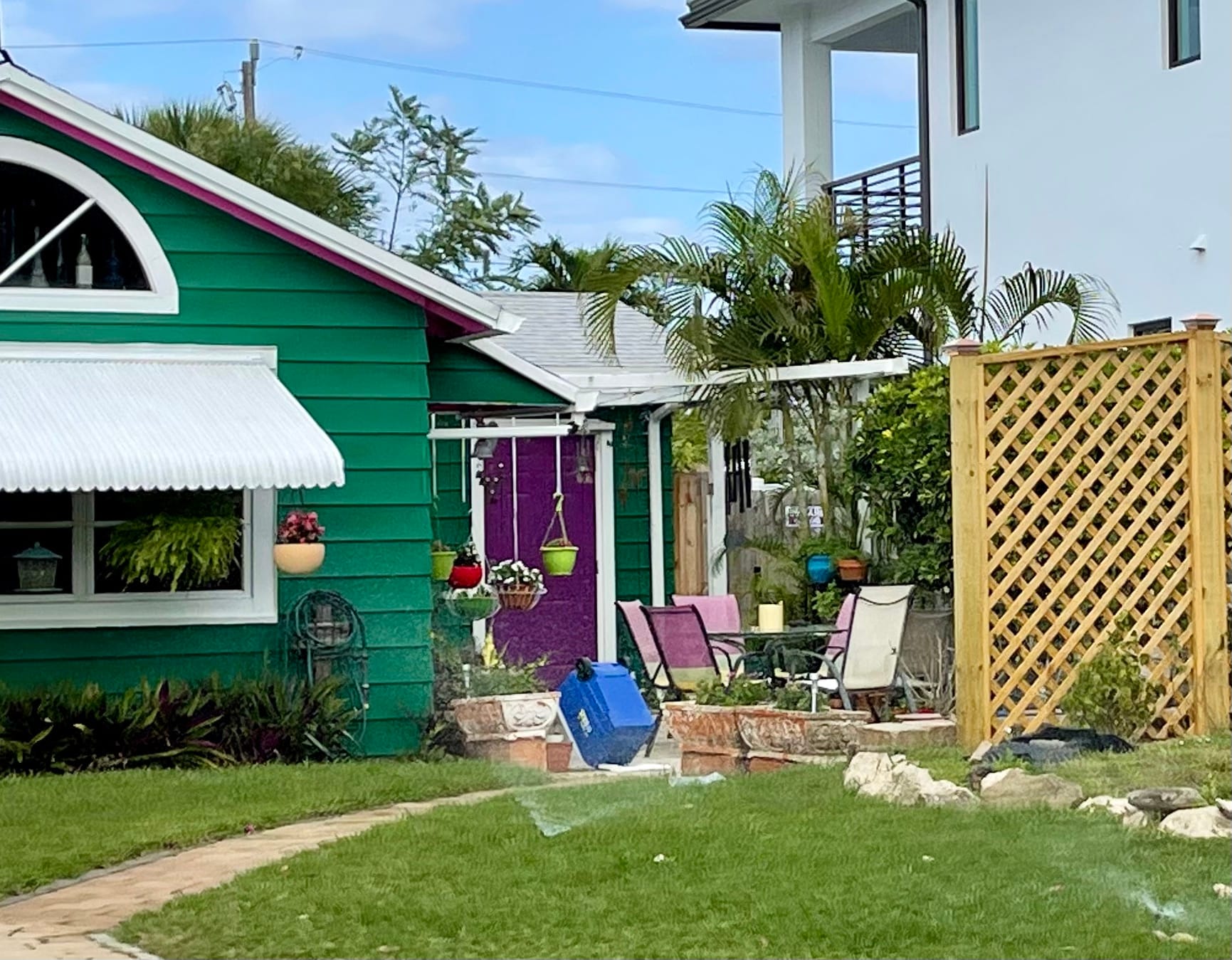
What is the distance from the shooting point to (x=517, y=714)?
11.2 meters

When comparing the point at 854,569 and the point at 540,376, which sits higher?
the point at 540,376

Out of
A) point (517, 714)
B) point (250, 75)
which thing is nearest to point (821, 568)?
point (517, 714)

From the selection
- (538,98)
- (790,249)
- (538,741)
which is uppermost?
(538,98)

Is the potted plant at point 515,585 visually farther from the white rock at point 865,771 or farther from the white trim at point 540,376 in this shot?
the white rock at point 865,771

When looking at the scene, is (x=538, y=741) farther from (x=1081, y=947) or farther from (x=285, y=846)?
(x=1081, y=947)

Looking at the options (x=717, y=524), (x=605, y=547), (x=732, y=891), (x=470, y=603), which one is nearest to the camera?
(x=732, y=891)

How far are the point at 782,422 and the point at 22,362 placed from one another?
19.0 ft

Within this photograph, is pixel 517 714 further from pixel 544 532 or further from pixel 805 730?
pixel 544 532

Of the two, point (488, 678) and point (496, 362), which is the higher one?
point (496, 362)

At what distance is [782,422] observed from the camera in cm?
1462

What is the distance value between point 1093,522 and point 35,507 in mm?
5705

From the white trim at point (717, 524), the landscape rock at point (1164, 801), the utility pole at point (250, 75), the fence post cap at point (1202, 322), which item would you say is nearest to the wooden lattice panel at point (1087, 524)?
the fence post cap at point (1202, 322)

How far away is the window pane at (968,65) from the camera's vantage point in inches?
705

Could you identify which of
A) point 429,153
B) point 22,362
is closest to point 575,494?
point 22,362
